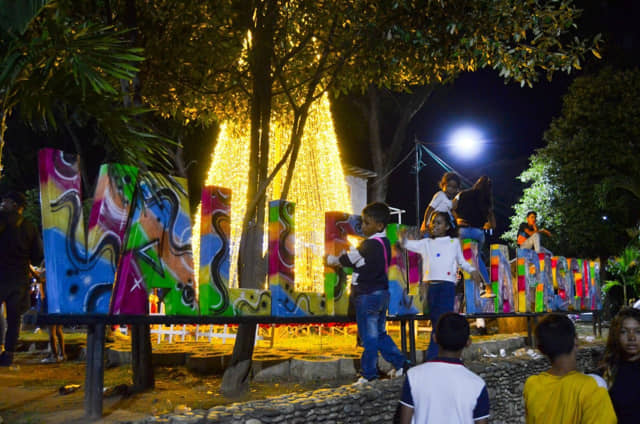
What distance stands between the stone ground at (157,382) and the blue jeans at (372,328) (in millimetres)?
1000

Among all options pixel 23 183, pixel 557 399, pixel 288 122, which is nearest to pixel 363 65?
pixel 288 122

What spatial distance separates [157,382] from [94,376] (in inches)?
114

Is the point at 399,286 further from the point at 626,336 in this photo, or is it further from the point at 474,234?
the point at 626,336

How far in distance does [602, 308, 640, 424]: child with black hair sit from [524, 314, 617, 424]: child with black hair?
2.26 ft

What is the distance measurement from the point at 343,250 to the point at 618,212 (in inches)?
617

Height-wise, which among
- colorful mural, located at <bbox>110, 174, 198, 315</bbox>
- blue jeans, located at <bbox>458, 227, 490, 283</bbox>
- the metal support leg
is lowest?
the metal support leg

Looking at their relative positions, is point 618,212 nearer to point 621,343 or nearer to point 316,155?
point 316,155

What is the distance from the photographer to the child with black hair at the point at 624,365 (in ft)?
12.1

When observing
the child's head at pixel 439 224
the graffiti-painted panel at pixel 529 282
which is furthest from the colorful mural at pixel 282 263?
the graffiti-painted panel at pixel 529 282

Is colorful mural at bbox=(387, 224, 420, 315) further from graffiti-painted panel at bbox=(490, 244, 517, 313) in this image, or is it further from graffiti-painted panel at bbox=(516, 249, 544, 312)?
graffiti-painted panel at bbox=(516, 249, 544, 312)

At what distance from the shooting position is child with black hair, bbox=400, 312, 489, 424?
3.21 meters

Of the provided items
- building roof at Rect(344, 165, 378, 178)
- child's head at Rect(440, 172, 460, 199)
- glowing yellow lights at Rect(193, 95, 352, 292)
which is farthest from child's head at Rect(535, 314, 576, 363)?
building roof at Rect(344, 165, 378, 178)

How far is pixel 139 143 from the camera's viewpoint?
5445 millimetres

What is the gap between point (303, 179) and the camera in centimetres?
1213
